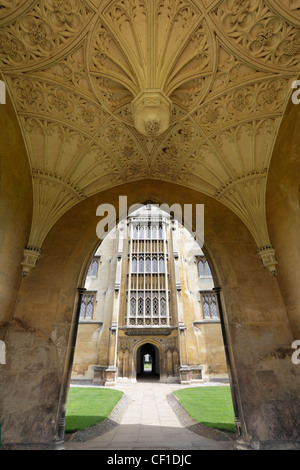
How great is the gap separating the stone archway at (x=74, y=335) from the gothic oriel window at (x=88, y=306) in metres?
15.3

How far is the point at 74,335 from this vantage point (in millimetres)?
6113

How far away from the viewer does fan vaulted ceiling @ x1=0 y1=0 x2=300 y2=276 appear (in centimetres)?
430

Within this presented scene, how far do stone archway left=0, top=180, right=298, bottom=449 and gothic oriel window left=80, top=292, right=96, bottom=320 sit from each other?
50.3 ft

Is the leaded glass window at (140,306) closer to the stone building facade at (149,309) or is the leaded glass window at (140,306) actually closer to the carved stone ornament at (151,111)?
the stone building facade at (149,309)

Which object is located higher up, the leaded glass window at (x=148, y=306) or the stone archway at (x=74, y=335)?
the leaded glass window at (x=148, y=306)

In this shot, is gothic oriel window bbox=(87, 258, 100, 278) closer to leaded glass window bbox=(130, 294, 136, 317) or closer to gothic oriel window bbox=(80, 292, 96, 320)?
gothic oriel window bbox=(80, 292, 96, 320)

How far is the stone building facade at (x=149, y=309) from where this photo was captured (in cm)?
1822

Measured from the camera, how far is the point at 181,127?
631 cm

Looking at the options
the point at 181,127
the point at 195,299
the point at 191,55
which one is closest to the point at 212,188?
the point at 181,127

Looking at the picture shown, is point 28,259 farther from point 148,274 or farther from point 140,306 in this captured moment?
point 148,274

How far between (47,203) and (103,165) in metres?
2.10

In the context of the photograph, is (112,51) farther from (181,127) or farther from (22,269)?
(22,269)

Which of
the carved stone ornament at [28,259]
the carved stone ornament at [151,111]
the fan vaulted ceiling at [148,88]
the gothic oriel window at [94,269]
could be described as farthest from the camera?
the gothic oriel window at [94,269]

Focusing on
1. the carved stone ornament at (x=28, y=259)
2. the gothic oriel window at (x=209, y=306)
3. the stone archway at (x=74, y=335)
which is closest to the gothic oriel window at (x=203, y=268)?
the gothic oriel window at (x=209, y=306)
